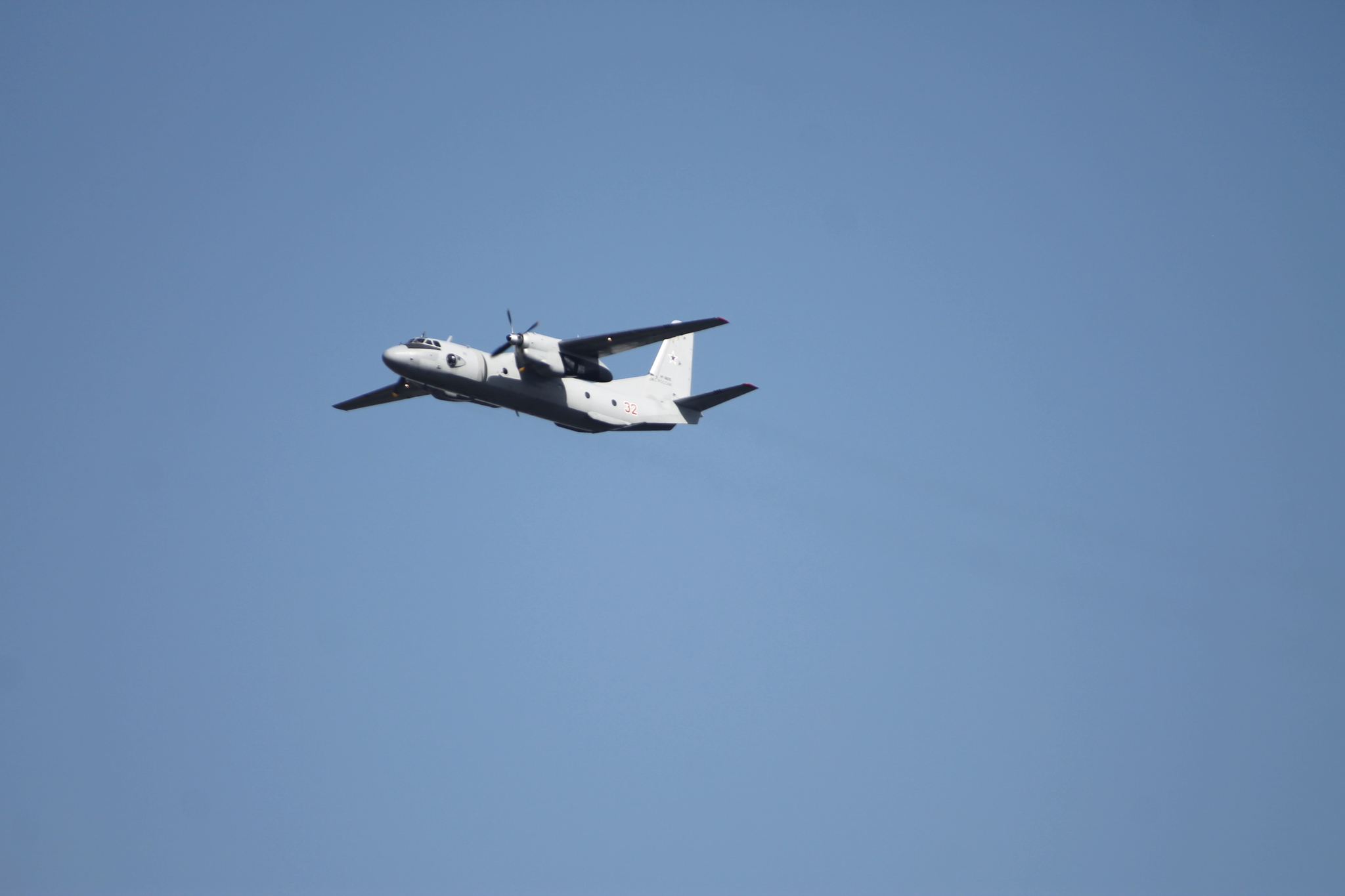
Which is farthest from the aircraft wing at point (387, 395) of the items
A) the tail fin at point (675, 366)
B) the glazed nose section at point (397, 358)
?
the tail fin at point (675, 366)

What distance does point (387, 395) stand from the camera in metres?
33.5

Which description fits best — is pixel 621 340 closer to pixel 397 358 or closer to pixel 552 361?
pixel 552 361

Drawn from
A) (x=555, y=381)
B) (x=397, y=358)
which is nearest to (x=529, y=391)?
(x=555, y=381)

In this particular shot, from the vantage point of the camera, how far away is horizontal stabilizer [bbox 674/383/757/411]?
102 feet

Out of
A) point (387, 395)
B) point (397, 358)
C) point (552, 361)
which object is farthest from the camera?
point (387, 395)

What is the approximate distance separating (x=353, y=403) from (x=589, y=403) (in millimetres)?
7826

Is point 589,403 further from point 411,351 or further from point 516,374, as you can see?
point 411,351

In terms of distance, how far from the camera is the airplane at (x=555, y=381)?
28.7m

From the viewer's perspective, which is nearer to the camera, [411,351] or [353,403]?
[411,351]

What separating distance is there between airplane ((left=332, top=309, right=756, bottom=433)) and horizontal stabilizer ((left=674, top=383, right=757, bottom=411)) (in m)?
0.02

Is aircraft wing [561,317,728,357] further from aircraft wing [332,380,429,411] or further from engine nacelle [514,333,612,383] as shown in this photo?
aircraft wing [332,380,429,411]

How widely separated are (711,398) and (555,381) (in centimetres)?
444

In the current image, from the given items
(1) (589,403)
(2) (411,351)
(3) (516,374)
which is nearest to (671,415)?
(1) (589,403)

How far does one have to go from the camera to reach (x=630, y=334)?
30078mm
